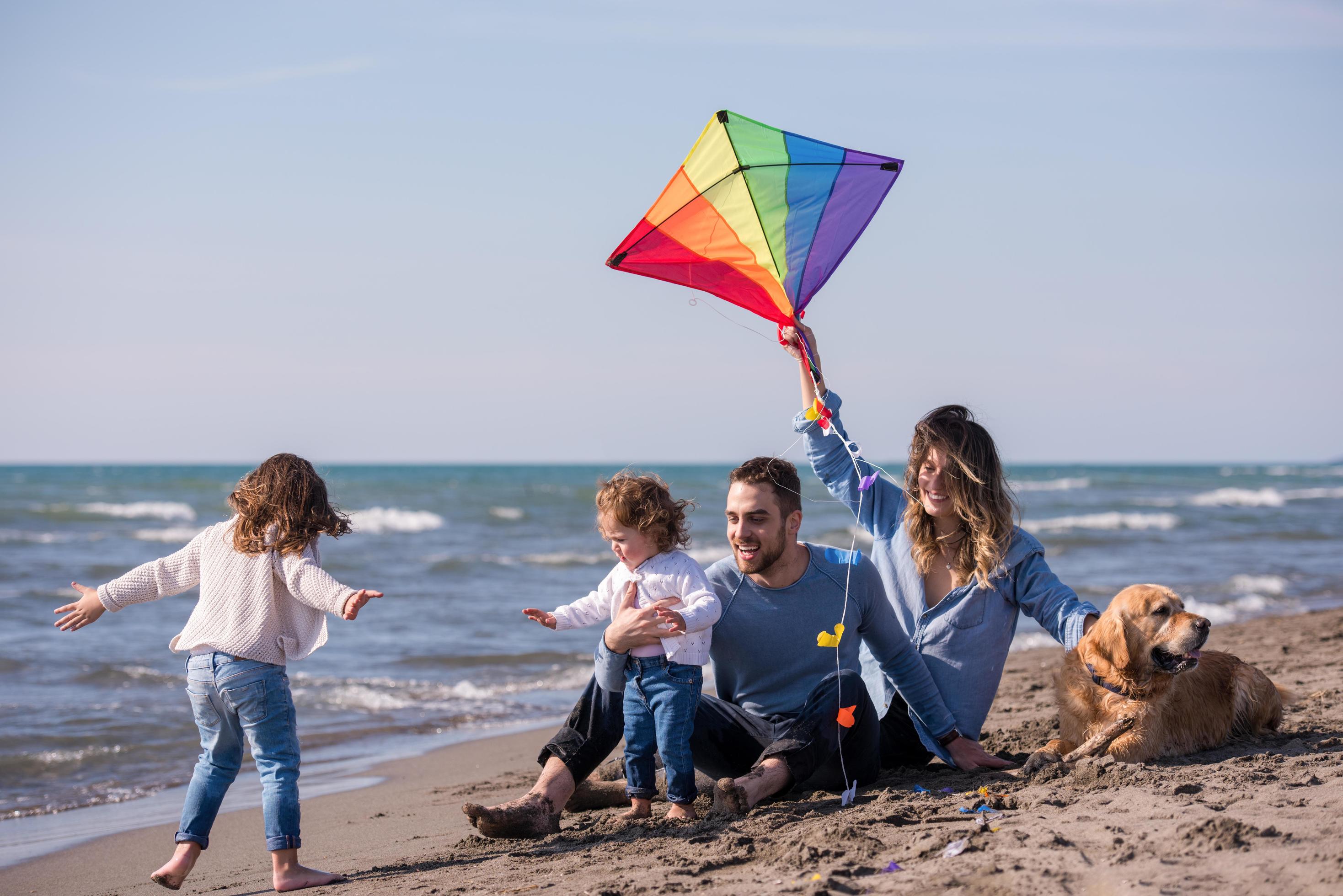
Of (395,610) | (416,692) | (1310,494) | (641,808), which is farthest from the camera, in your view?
(1310,494)

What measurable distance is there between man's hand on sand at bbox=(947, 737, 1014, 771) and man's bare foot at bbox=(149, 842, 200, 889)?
105 inches

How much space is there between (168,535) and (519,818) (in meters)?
18.5

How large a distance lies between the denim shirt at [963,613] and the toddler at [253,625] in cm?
189

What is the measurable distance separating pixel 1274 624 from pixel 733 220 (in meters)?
7.22

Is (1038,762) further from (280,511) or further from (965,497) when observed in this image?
(280,511)

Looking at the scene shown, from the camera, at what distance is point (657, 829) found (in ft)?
11.7

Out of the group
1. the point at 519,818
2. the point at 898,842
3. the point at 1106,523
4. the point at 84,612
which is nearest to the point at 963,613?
the point at 898,842

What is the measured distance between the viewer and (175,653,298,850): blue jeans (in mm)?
3445

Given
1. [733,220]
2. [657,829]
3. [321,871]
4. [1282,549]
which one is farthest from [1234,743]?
[1282,549]

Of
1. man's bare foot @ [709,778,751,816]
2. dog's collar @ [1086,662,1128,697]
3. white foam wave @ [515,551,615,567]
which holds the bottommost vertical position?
white foam wave @ [515,551,615,567]

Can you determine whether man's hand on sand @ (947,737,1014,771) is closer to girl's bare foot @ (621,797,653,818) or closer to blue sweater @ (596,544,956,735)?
blue sweater @ (596,544,956,735)

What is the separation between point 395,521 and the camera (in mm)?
23469

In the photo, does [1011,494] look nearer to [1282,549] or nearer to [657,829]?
[657,829]

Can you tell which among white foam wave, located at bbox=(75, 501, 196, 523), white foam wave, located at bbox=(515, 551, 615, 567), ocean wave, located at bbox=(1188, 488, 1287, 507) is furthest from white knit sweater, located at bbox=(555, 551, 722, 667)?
ocean wave, located at bbox=(1188, 488, 1287, 507)
